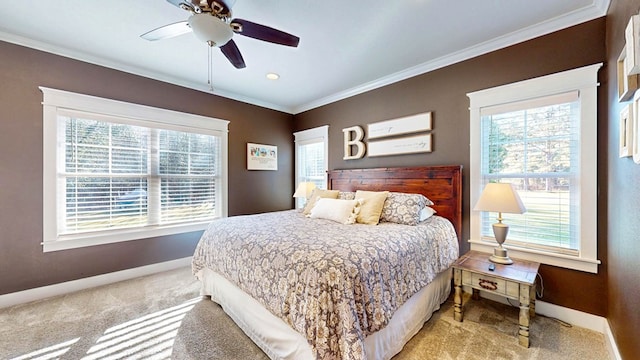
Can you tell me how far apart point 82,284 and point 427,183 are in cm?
419

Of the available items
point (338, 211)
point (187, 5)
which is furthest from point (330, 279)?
point (187, 5)

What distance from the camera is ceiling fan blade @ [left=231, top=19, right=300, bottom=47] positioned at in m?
1.87

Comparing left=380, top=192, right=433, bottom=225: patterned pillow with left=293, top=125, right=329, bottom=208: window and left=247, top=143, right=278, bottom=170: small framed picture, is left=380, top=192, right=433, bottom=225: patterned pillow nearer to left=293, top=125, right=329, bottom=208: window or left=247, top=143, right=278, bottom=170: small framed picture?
left=293, top=125, right=329, bottom=208: window

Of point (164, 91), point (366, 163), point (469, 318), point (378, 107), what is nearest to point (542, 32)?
point (378, 107)

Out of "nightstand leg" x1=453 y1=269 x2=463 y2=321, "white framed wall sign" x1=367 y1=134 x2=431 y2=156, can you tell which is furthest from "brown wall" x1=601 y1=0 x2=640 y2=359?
"white framed wall sign" x1=367 y1=134 x2=431 y2=156

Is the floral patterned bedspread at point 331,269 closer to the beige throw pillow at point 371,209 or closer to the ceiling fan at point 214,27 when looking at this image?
the beige throw pillow at point 371,209

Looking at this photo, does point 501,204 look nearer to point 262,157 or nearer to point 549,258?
point 549,258

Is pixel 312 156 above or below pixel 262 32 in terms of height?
below

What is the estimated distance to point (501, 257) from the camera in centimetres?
222

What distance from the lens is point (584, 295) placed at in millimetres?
2117

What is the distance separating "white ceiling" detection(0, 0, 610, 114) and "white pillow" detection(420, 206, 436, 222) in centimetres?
173

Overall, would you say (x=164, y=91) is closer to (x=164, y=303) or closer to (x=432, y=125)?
(x=164, y=303)

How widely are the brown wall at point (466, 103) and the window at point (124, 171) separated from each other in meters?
2.11

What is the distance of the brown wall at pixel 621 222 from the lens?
1.35m
